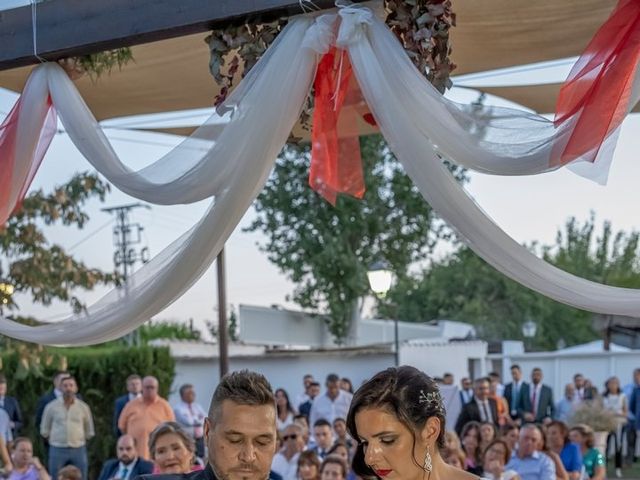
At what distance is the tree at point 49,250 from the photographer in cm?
1024

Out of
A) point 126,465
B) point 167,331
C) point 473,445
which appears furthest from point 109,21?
point 167,331

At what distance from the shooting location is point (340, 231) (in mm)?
30203

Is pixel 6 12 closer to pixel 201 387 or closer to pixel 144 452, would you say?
pixel 144 452

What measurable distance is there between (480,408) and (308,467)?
17.2ft

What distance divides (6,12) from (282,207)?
1009 inches

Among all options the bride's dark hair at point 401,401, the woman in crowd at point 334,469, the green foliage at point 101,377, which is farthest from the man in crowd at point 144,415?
the bride's dark hair at point 401,401

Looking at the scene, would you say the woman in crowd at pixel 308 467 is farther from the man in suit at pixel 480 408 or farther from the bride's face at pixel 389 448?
the bride's face at pixel 389 448

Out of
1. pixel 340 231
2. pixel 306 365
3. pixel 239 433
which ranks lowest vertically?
pixel 239 433

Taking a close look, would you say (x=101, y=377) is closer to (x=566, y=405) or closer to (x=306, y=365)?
(x=566, y=405)

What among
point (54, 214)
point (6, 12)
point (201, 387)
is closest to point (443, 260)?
point (201, 387)

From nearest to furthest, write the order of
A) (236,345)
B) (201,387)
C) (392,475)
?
(392,475) < (201,387) < (236,345)

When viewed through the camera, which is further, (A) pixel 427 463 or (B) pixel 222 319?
(B) pixel 222 319

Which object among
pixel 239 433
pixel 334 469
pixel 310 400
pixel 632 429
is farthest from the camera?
pixel 632 429

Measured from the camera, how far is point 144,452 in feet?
34.0
